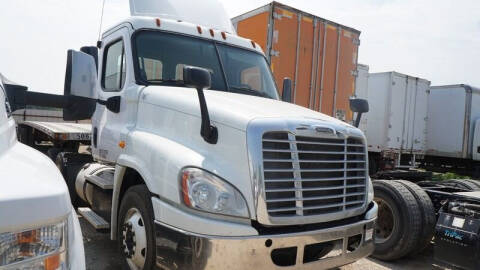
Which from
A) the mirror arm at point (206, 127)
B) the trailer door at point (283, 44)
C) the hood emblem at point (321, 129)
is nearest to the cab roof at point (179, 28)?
the mirror arm at point (206, 127)

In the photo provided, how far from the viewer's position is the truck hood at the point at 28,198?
1.23 meters

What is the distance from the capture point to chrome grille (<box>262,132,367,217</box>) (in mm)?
2725

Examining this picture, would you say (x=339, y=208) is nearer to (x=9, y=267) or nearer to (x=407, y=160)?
(x=9, y=267)

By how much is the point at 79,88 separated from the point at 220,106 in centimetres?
106

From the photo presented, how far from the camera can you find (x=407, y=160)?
551 inches

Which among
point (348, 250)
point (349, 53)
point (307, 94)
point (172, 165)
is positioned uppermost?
point (349, 53)

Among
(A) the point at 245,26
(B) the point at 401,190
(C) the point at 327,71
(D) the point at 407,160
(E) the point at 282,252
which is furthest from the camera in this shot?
(D) the point at 407,160

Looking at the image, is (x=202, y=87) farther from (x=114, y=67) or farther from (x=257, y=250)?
(x=114, y=67)

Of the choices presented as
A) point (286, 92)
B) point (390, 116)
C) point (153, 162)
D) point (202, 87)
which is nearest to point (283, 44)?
point (286, 92)

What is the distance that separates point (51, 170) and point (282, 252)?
165 centimetres

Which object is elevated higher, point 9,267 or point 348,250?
point 9,267

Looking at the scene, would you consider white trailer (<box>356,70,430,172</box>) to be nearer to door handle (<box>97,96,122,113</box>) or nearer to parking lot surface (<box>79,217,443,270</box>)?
parking lot surface (<box>79,217,443,270</box>)

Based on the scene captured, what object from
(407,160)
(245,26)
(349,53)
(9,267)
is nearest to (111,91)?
(9,267)

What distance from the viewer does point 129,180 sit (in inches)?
144
